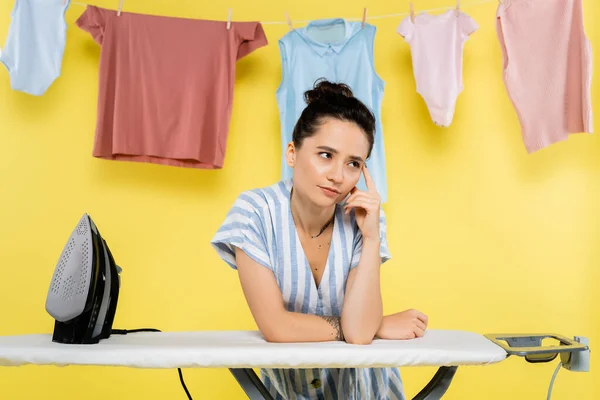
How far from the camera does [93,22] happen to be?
86.2 inches

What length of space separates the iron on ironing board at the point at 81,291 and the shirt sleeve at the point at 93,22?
1.25 m

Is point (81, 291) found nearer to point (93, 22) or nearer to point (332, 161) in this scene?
point (332, 161)

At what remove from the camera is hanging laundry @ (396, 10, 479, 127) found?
220cm

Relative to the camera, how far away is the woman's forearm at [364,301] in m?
1.20

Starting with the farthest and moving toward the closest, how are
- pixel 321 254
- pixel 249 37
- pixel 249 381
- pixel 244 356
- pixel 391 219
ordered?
pixel 391 219, pixel 249 37, pixel 321 254, pixel 249 381, pixel 244 356

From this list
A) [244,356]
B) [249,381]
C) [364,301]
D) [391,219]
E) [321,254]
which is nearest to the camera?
[244,356]

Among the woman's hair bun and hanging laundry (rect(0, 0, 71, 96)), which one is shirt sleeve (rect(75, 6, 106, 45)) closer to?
hanging laundry (rect(0, 0, 71, 96))

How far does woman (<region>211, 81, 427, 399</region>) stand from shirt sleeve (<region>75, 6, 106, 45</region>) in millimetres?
1182

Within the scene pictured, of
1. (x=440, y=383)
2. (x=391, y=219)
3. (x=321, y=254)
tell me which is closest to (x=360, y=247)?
(x=321, y=254)

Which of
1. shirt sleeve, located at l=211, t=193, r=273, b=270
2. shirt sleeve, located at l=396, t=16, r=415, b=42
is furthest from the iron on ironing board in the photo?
shirt sleeve, located at l=396, t=16, r=415, b=42

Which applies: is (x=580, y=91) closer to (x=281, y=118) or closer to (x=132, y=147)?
(x=281, y=118)

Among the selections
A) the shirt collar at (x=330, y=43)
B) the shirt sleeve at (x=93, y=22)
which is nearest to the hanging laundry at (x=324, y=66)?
the shirt collar at (x=330, y=43)

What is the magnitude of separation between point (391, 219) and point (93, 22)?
4.31ft

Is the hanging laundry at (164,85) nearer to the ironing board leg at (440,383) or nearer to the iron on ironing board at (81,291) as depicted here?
the iron on ironing board at (81,291)
